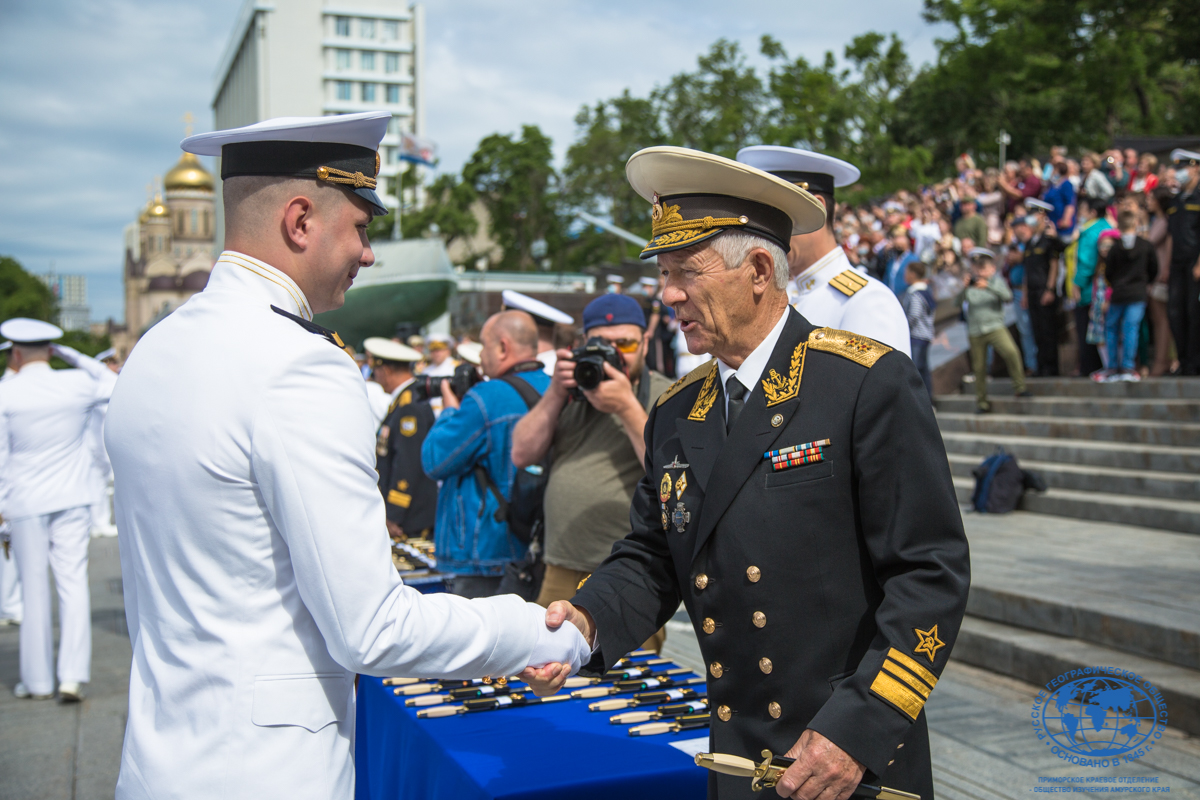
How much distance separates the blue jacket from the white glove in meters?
2.24

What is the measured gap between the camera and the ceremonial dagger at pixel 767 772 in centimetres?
190

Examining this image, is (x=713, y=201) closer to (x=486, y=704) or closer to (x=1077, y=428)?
(x=486, y=704)

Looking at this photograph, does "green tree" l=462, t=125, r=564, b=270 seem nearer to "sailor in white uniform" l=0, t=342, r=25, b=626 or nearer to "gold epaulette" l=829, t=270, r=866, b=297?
"sailor in white uniform" l=0, t=342, r=25, b=626

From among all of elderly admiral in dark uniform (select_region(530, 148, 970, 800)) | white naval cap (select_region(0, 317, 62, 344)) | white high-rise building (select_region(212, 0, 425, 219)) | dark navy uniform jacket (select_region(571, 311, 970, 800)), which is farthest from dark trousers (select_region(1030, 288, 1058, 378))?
white high-rise building (select_region(212, 0, 425, 219))

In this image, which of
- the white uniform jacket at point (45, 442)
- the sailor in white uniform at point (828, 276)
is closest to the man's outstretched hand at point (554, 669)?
the sailor in white uniform at point (828, 276)

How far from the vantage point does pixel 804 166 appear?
3.35 m

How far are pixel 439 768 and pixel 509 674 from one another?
24.1 inches

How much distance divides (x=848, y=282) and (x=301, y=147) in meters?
2.00

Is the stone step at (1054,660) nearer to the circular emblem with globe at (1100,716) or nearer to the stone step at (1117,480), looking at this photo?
the circular emblem with globe at (1100,716)

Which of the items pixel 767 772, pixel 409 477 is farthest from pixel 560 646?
pixel 409 477

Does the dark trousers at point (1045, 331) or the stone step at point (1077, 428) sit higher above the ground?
Answer: the dark trousers at point (1045, 331)

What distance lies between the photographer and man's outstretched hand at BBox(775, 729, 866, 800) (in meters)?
1.83

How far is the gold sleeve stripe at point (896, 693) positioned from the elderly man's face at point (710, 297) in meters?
0.83

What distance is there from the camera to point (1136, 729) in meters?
4.80
